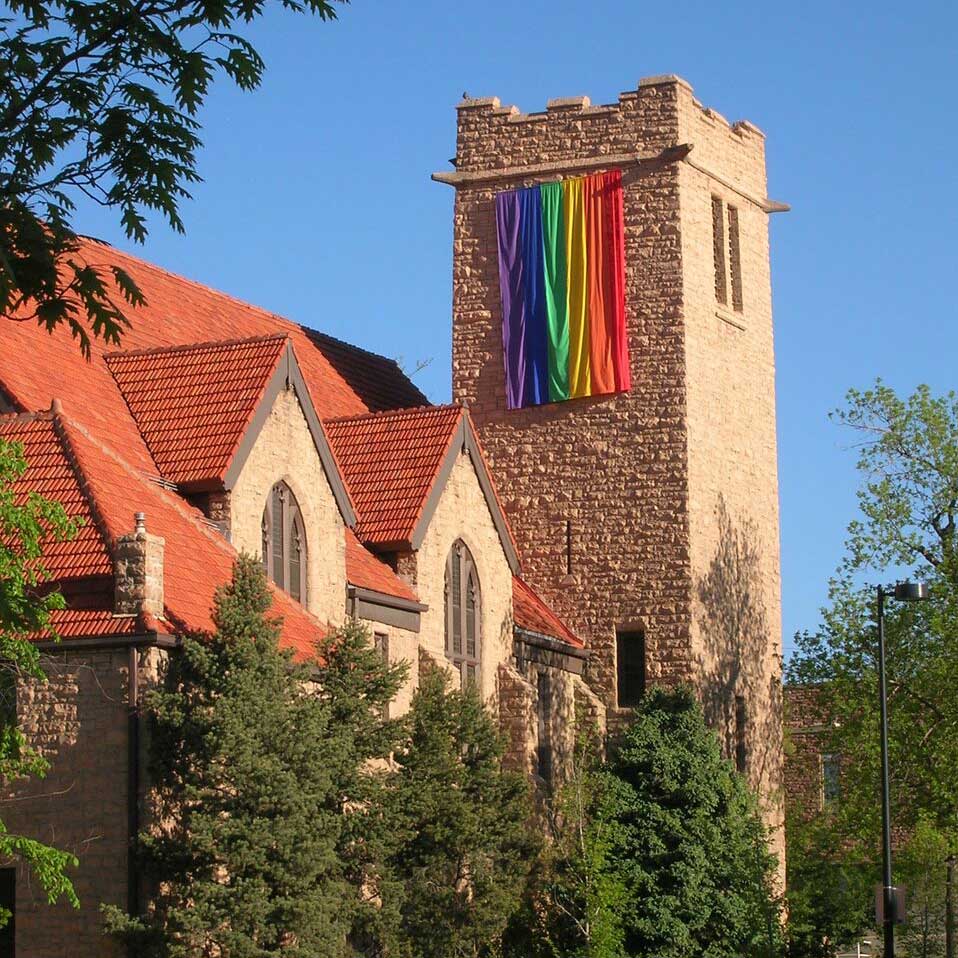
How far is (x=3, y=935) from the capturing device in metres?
23.2

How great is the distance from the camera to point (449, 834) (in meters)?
27.2

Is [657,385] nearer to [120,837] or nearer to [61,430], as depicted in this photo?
[61,430]

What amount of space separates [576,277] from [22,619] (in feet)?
68.8

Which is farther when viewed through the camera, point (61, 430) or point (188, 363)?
point (188, 363)

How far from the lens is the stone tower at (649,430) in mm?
36938

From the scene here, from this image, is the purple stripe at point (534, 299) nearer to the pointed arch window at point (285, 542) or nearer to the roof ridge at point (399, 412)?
the roof ridge at point (399, 412)

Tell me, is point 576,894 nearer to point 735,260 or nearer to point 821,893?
point 821,893

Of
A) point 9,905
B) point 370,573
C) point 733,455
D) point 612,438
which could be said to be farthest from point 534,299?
point 9,905

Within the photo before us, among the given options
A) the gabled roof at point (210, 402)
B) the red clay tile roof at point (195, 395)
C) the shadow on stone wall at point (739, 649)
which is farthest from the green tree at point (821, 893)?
the red clay tile roof at point (195, 395)

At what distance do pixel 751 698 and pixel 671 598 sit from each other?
359 cm

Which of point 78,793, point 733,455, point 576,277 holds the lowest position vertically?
point 78,793

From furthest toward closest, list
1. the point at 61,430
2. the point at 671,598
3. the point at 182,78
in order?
the point at 671,598 → the point at 61,430 → the point at 182,78

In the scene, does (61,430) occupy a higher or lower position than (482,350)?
lower

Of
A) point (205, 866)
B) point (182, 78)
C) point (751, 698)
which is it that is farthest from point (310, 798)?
point (751, 698)
